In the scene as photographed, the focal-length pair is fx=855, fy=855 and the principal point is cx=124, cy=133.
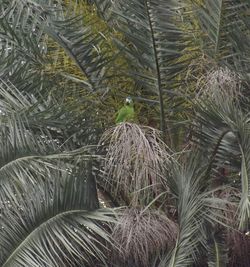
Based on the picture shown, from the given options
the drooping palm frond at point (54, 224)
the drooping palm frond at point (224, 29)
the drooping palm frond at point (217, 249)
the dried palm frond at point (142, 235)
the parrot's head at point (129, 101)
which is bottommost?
the drooping palm frond at point (217, 249)

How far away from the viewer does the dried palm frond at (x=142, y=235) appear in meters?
6.03

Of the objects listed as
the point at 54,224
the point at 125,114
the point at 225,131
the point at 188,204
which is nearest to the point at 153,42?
the point at 125,114

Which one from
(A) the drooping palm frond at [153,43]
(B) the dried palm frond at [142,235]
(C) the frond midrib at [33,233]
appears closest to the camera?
(C) the frond midrib at [33,233]

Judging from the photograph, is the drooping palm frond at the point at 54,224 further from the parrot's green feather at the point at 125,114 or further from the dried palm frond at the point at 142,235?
the parrot's green feather at the point at 125,114

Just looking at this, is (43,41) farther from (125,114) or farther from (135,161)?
(135,161)

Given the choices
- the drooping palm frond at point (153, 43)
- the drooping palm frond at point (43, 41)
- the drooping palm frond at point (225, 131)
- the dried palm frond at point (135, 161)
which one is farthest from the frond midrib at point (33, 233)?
the drooping palm frond at point (43, 41)

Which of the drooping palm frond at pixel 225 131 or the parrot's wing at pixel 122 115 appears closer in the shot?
the drooping palm frond at pixel 225 131

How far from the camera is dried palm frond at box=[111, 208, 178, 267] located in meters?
6.03

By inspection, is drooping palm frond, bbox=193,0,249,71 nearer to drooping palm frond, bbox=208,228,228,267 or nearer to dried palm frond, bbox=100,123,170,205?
dried palm frond, bbox=100,123,170,205

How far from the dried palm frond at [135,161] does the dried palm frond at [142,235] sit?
0.18 m

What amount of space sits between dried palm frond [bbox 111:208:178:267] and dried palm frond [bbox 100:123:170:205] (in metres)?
0.18

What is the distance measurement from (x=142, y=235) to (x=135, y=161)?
540 millimetres

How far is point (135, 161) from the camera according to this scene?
20.2 feet

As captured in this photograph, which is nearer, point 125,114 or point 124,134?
A: point 124,134
